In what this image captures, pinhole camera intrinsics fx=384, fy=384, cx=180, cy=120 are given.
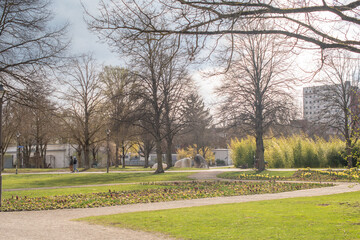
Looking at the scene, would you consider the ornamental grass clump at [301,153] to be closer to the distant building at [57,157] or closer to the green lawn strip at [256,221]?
the green lawn strip at [256,221]

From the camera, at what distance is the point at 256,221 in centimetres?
823

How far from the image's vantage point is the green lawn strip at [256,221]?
6.92m

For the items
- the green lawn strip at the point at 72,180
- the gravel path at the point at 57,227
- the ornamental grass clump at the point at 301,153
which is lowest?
the green lawn strip at the point at 72,180

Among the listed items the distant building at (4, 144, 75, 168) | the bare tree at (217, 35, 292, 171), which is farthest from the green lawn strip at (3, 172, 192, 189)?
the distant building at (4, 144, 75, 168)

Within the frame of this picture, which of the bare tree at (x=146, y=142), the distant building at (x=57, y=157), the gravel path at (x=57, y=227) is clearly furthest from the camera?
the distant building at (x=57, y=157)

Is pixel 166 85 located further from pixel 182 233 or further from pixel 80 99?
pixel 182 233

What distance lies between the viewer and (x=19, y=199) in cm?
1462

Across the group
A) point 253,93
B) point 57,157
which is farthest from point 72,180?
point 57,157

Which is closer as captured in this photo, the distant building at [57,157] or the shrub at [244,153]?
the shrub at [244,153]

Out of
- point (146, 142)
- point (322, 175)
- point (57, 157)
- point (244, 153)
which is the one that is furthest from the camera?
point (57, 157)

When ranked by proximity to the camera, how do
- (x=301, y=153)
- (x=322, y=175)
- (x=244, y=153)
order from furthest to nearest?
(x=244, y=153) < (x=301, y=153) < (x=322, y=175)

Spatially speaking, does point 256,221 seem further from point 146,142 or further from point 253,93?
point 146,142

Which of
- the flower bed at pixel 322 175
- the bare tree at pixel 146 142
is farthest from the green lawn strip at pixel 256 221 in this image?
the bare tree at pixel 146 142

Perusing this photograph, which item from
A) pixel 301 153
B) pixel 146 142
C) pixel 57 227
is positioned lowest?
pixel 57 227
